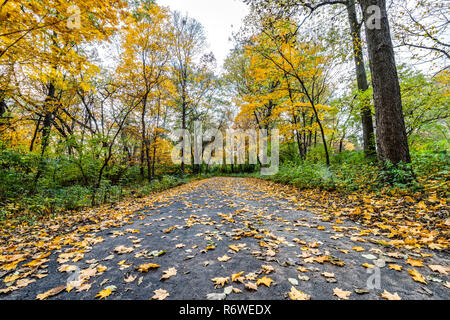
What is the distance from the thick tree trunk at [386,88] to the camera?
14.9 feet

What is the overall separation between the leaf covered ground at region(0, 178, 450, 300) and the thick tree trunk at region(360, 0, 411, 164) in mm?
1573

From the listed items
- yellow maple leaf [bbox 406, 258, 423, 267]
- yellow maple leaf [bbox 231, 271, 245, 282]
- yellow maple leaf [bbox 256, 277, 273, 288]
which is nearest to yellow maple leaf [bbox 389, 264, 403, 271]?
→ yellow maple leaf [bbox 406, 258, 423, 267]

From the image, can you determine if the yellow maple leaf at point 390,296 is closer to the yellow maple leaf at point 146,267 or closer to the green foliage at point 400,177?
the yellow maple leaf at point 146,267

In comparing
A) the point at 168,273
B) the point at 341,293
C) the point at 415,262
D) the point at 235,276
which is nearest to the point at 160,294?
the point at 168,273

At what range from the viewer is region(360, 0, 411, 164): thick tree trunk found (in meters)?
4.55

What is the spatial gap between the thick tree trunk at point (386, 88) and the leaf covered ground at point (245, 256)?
157cm

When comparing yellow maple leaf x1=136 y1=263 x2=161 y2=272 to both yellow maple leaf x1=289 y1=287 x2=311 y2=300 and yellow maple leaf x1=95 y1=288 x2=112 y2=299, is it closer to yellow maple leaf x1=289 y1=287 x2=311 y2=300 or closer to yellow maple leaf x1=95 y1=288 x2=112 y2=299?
yellow maple leaf x1=95 y1=288 x2=112 y2=299

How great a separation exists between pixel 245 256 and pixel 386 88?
5710 mm

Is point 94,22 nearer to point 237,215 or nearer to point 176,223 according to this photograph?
point 176,223

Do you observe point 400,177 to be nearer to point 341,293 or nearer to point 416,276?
point 416,276

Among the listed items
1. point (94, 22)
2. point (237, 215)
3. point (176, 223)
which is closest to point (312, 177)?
point (237, 215)

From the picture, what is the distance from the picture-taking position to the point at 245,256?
2.25 m
